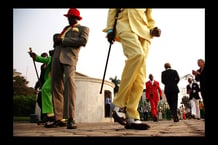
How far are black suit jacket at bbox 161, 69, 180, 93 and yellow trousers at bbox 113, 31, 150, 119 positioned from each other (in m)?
4.48

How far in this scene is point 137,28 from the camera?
3.26 m

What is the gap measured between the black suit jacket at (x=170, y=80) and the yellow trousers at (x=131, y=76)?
14.7ft

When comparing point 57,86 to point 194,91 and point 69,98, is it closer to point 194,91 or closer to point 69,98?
point 69,98

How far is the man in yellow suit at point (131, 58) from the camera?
302 cm

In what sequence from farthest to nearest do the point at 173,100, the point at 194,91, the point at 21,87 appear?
1. the point at 21,87
2. the point at 194,91
3. the point at 173,100

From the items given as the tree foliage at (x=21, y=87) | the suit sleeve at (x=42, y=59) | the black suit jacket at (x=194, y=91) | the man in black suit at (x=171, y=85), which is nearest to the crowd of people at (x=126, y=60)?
the suit sleeve at (x=42, y=59)

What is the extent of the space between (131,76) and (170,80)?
192 inches

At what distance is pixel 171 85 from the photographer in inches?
293

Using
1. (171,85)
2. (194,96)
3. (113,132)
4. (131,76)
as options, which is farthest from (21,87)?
(113,132)

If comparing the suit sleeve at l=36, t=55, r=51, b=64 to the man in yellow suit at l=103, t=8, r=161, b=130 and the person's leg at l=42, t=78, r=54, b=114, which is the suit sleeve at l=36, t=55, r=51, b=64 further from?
the man in yellow suit at l=103, t=8, r=161, b=130

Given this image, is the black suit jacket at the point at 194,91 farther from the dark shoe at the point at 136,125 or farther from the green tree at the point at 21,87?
the green tree at the point at 21,87
